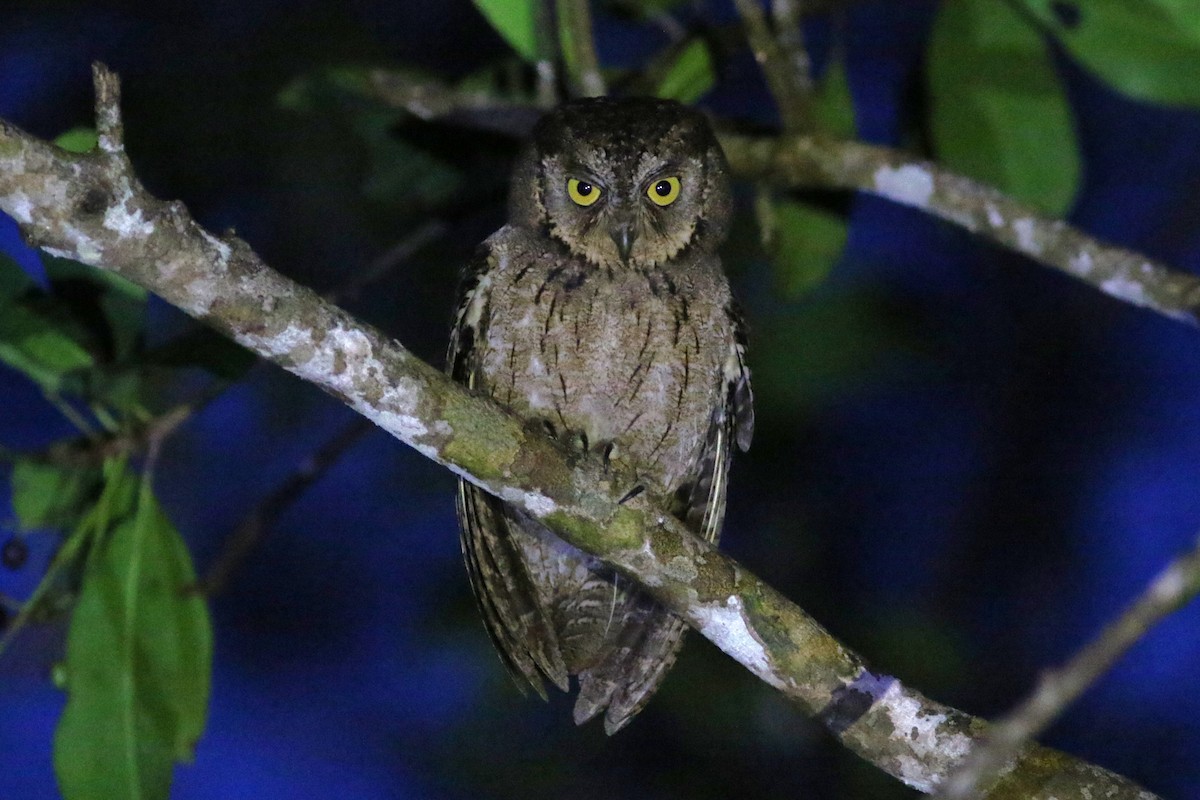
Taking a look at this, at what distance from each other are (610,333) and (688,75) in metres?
0.87

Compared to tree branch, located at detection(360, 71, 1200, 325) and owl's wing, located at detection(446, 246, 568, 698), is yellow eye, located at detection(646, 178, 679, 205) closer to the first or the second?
owl's wing, located at detection(446, 246, 568, 698)

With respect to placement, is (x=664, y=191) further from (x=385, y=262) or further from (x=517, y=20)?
(x=385, y=262)

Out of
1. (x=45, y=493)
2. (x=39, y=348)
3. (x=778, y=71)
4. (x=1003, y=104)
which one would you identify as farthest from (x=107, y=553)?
(x=1003, y=104)

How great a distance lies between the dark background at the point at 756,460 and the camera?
3531 mm

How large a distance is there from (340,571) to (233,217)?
122 centimetres

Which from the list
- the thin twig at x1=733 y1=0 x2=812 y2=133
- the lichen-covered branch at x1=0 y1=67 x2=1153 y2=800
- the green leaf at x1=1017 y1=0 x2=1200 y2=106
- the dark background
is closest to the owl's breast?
the lichen-covered branch at x1=0 y1=67 x2=1153 y2=800

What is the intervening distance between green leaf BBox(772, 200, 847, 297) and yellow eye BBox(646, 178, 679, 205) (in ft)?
1.82

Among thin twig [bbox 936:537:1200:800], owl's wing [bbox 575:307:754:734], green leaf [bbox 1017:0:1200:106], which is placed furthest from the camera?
green leaf [bbox 1017:0:1200:106]

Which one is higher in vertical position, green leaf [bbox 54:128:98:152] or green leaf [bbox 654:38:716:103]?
green leaf [bbox 654:38:716:103]

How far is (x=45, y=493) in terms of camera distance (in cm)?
228

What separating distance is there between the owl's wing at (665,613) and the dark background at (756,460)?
4.73ft

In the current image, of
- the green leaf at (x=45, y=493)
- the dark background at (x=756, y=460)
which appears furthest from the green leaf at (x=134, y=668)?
the dark background at (x=756, y=460)

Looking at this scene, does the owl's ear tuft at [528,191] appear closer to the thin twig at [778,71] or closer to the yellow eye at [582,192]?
the yellow eye at [582,192]

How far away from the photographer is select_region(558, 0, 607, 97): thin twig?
2258 mm
